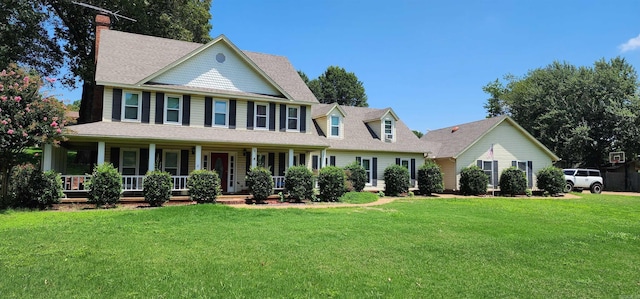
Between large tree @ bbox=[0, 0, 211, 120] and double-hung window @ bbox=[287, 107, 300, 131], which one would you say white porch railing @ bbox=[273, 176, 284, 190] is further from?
large tree @ bbox=[0, 0, 211, 120]

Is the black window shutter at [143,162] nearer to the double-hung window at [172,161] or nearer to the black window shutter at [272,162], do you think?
the double-hung window at [172,161]

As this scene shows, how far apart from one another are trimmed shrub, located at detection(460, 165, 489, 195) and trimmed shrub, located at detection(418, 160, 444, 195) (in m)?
1.67

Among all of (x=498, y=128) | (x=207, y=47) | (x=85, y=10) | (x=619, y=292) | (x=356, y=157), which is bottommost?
(x=619, y=292)

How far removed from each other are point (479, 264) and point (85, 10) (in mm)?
32967

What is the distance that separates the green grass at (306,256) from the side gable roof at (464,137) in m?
14.2

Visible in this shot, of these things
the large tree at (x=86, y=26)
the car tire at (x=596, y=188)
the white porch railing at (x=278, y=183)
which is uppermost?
the large tree at (x=86, y=26)

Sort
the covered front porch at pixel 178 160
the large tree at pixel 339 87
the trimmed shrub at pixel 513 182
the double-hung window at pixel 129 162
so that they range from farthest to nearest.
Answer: the large tree at pixel 339 87 < the trimmed shrub at pixel 513 182 < the double-hung window at pixel 129 162 < the covered front porch at pixel 178 160

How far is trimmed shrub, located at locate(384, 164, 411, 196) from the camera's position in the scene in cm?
2278

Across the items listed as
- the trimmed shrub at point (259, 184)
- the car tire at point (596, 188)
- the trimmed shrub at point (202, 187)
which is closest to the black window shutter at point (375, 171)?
the trimmed shrub at point (259, 184)

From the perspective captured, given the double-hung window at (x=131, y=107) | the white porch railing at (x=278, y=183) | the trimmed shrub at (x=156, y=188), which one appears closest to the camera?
the trimmed shrub at (x=156, y=188)

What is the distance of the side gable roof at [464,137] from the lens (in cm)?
2656

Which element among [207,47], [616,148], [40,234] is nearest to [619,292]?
[40,234]

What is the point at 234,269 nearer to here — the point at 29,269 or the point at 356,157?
the point at 29,269

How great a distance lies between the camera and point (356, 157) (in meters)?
25.7
